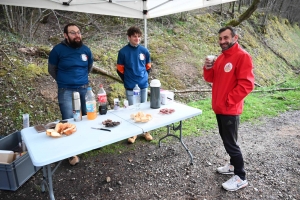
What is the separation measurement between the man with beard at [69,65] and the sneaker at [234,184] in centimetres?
204

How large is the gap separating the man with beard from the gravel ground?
480 mm

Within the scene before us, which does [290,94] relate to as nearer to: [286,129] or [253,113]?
[253,113]

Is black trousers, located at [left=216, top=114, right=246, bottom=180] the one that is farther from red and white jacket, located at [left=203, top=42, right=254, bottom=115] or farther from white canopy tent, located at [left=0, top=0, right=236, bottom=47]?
white canopy tent, located at [left=0, top=0, right=236, bottom=47]

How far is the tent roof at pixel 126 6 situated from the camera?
10.5 ft

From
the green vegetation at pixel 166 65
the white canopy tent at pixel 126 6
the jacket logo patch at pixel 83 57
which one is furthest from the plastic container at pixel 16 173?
the white canopy tent at pixel 126 6

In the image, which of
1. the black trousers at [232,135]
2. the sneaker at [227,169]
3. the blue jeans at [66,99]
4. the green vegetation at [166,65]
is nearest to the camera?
the black trousers at [232,135]

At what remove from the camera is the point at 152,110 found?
2.81 m

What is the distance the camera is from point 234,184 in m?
2.49

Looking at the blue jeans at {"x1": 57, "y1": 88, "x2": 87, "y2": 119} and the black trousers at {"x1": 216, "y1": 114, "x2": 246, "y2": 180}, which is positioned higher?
the blue jeans at {"x1": 57, "y1": 88, "x2": 87, "y2": 119}

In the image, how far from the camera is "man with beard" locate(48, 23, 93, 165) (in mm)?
2807

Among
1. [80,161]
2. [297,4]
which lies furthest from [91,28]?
[297,4]

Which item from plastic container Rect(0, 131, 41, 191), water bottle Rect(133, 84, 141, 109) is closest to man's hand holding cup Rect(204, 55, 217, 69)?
water bottle Rect(133, 84, 141, 109)

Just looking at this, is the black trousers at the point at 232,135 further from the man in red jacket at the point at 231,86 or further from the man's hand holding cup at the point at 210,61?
the man's hand holding cup at the point at 210,61

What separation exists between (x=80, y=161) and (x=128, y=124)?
1266mm
